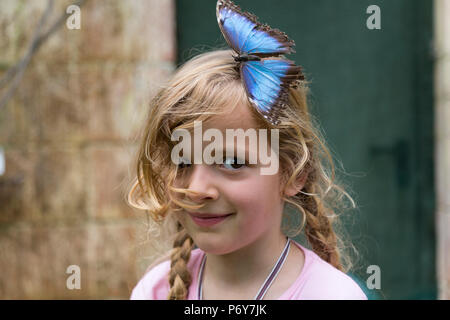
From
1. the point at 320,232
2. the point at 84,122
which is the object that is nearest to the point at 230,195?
the point at 320,232

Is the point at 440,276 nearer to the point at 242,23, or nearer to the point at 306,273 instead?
the point at 306,273

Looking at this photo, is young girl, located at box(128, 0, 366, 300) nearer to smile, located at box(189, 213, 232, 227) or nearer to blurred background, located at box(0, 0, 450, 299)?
smile, located at box(189, 213, 232, 227)

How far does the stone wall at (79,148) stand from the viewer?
9.05 feet

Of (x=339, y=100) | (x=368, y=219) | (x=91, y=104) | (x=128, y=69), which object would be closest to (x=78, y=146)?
(x=91, y=104)

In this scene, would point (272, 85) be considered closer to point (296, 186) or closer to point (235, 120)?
A: point (235, 120)

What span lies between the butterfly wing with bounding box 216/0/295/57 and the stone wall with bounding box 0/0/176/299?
1.61m

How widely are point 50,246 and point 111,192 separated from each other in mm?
440

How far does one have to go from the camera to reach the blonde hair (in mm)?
1206

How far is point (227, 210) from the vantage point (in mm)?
1157

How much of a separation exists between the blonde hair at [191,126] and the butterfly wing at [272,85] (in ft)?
0.11

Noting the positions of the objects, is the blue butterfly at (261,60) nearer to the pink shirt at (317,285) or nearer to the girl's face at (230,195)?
the girl's face at (230,195)

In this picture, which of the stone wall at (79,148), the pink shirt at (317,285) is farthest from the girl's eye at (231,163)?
the stone wall at (79,148)

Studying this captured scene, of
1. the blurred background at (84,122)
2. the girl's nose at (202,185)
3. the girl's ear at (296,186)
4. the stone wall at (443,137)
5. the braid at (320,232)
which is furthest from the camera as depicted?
the stone wall at (443,137)

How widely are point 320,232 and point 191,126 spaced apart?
0.53 m
